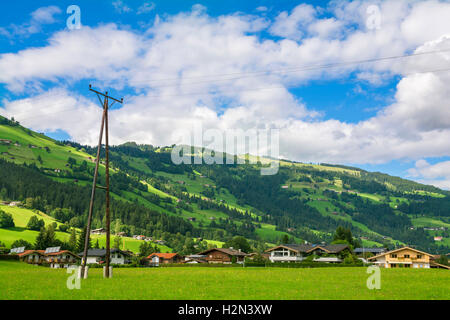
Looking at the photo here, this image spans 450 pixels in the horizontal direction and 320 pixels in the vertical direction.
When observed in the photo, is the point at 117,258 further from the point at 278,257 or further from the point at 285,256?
the point at 285,256

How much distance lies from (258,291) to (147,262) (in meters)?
132

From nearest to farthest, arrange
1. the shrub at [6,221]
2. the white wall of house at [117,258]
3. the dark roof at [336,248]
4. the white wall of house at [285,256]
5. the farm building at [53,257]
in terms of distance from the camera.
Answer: the dark roof at [336,248]
the farm building at [53,257]
the white wall of house at [285,256]
the white wall of house at [117,258]
the shrub at [6,221]

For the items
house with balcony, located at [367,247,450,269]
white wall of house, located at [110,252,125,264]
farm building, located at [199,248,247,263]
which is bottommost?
white wall of house, located at [110,252,125,264]

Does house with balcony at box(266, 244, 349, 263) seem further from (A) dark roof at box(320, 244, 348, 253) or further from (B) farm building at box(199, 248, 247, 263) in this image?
(B) farm building at box(199, 248, 247, 263)

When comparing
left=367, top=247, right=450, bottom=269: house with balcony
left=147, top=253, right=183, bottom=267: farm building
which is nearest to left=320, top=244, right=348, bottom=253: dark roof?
left=367, top=247, right=450, bottom=269: house with balcony

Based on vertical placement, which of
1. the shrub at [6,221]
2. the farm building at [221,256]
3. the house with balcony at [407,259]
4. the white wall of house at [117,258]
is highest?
the shrub at [6,221]

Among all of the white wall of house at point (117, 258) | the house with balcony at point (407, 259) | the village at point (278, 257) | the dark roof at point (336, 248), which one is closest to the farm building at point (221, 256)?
the village at point (278, 257)

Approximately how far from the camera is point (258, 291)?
27.2 meters

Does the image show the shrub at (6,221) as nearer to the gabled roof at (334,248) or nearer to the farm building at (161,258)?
the farm building at (161,258)

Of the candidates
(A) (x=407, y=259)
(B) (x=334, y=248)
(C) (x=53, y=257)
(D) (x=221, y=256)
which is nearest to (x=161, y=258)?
(D) (x=221, y=256)

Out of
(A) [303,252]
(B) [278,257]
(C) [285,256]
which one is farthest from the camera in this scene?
(B) [278,257]

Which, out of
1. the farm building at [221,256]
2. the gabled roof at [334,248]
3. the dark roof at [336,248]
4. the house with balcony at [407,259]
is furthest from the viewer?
the farm building at [221,256]

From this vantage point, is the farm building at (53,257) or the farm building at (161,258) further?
the farm building at (161,258)
